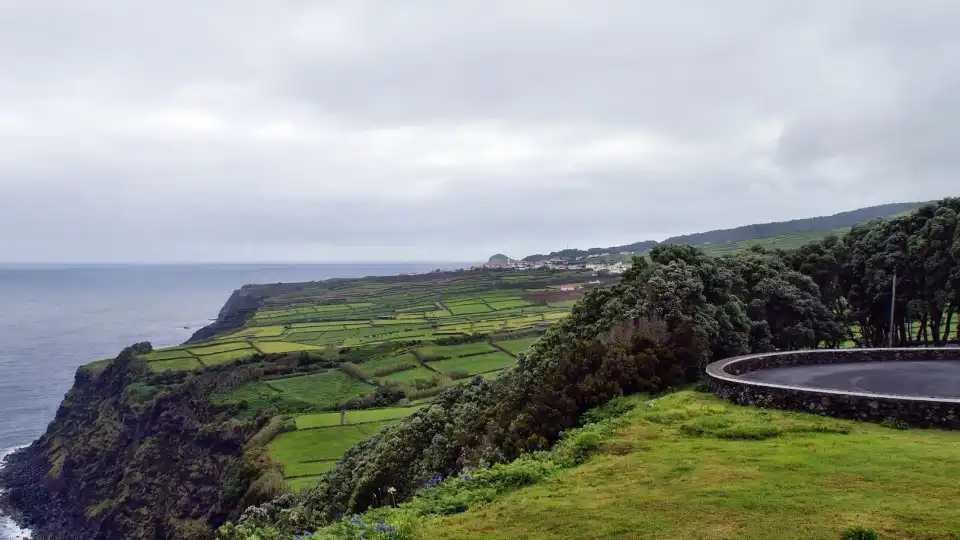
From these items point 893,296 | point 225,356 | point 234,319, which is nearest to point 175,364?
point 225,356

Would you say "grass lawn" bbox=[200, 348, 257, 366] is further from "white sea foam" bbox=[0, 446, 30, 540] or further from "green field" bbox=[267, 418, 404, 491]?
"green field" bbox=[267, 418, 404, 491]

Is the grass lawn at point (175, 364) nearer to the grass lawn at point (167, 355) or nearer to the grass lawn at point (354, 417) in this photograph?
the grass lawn at point (167, 355)

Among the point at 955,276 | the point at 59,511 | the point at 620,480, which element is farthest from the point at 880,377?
the point at 59,511

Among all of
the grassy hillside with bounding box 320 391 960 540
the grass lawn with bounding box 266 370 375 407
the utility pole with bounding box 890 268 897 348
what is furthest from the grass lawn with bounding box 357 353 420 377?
the grassy hillside with bounding box 320 391 960 540

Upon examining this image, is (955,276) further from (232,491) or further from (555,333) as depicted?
(232,491)

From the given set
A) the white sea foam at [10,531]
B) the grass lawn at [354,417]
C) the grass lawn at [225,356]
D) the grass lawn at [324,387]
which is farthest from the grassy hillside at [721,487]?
the grass lawn at [225,356]
